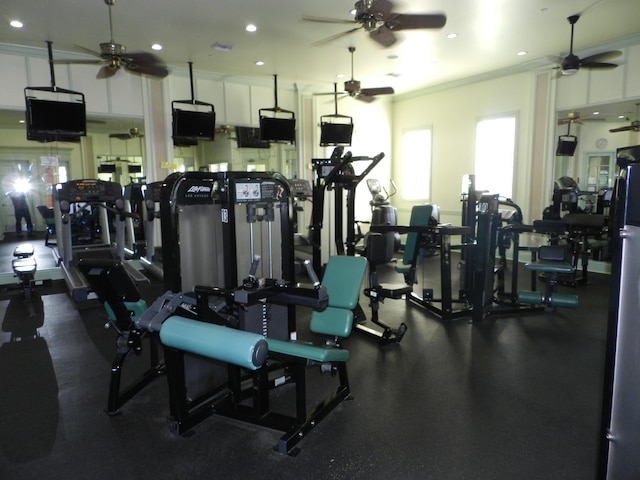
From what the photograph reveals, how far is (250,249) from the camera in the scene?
307 centimetres

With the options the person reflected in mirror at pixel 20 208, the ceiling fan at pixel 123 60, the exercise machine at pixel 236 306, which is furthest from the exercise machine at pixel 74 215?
the exercise machine at pixel 236 306

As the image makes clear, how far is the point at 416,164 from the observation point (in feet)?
32.4

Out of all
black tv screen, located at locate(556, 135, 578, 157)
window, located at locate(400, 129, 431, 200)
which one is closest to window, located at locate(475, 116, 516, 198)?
black tv screen, located at locate(556, 135, 578, 157)

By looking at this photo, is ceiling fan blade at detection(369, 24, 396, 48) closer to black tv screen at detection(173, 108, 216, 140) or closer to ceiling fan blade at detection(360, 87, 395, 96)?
ceiling fan blade at detection(360, 87, 395, 96)

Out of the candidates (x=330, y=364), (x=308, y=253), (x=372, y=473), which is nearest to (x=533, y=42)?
(x=308, y=253)

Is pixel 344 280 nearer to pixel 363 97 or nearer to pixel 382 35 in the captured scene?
pixel 382 35

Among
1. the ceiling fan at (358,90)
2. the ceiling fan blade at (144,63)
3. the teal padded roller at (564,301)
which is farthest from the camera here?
the ceiling fan at (358,90)

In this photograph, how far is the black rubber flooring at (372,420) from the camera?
222 cm

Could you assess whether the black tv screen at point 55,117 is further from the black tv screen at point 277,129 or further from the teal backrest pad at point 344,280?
the teal backrest pad at point 344,280

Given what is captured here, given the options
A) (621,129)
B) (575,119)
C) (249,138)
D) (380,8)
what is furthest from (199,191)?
(621,129)

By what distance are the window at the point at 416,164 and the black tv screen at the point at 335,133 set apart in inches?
81.6

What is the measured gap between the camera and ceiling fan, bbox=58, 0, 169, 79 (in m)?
4.82

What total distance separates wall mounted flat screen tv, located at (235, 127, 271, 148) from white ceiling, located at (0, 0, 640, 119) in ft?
4.03

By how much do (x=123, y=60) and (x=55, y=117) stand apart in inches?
71.5
